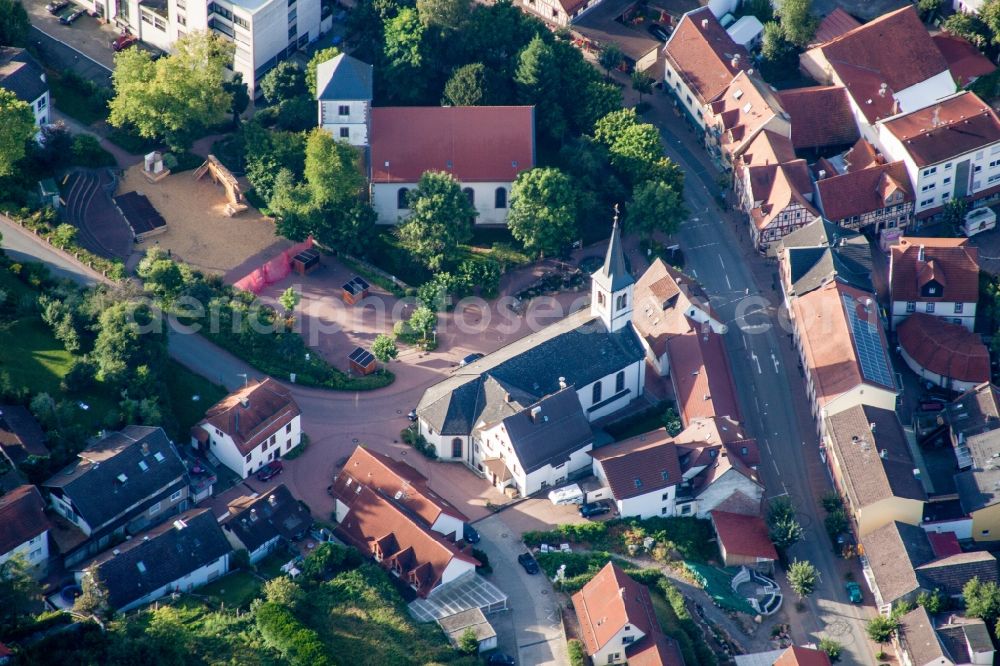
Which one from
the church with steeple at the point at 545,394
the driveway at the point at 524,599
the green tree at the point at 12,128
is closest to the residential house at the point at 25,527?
the church with steeple at the point at 545,394

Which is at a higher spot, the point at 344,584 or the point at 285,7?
the point at 285,7

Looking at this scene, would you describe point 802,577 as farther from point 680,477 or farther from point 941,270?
point 941,270

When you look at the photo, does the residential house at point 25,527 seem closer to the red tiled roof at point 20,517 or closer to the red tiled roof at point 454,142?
the red tiled roof at point 20,517

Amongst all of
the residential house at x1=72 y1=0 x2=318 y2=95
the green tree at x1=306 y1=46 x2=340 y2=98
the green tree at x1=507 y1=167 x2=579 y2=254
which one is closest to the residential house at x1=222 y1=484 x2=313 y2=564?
the green tree at x1=507 y1=167 x2=579 y2=254

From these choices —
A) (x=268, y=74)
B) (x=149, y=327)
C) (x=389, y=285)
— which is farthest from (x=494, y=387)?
(x=268, y=74)

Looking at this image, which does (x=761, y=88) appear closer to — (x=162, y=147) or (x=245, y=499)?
(x=162, y=147)

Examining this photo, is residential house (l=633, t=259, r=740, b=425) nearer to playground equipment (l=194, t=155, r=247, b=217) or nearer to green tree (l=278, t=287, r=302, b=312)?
green tree (l=278, t=287, r=302, b=312)
